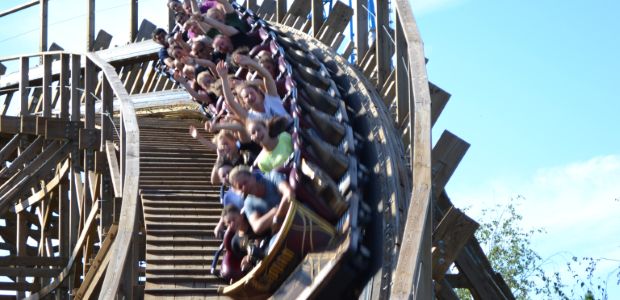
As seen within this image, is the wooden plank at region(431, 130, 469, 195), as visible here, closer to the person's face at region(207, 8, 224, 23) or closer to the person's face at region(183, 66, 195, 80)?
the person's face at region(207, 8, 224, 23)

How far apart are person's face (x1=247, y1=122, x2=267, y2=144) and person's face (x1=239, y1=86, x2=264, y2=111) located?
0.90 ft

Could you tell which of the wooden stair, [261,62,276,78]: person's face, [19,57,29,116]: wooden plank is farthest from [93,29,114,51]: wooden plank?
[261,62,276,78]: person's face

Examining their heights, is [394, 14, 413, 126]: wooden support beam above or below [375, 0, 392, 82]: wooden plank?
below

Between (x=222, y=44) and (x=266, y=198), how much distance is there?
227cm

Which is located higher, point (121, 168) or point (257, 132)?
point (257, 132)

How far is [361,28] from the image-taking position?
33.8 feet

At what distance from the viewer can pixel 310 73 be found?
9492 mm

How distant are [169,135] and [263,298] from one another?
4.16m

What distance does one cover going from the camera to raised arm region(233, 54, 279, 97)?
28.8ft

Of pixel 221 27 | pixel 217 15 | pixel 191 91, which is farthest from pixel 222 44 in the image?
pixel 191 91

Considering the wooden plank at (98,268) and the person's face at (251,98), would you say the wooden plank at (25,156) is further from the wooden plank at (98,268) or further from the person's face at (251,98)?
the person's face at (251,98)

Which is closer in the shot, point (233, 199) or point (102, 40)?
point (233, 199)

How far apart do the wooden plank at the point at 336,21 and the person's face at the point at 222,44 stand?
110 cm

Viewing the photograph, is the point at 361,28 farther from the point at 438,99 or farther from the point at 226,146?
the point at 226,146
